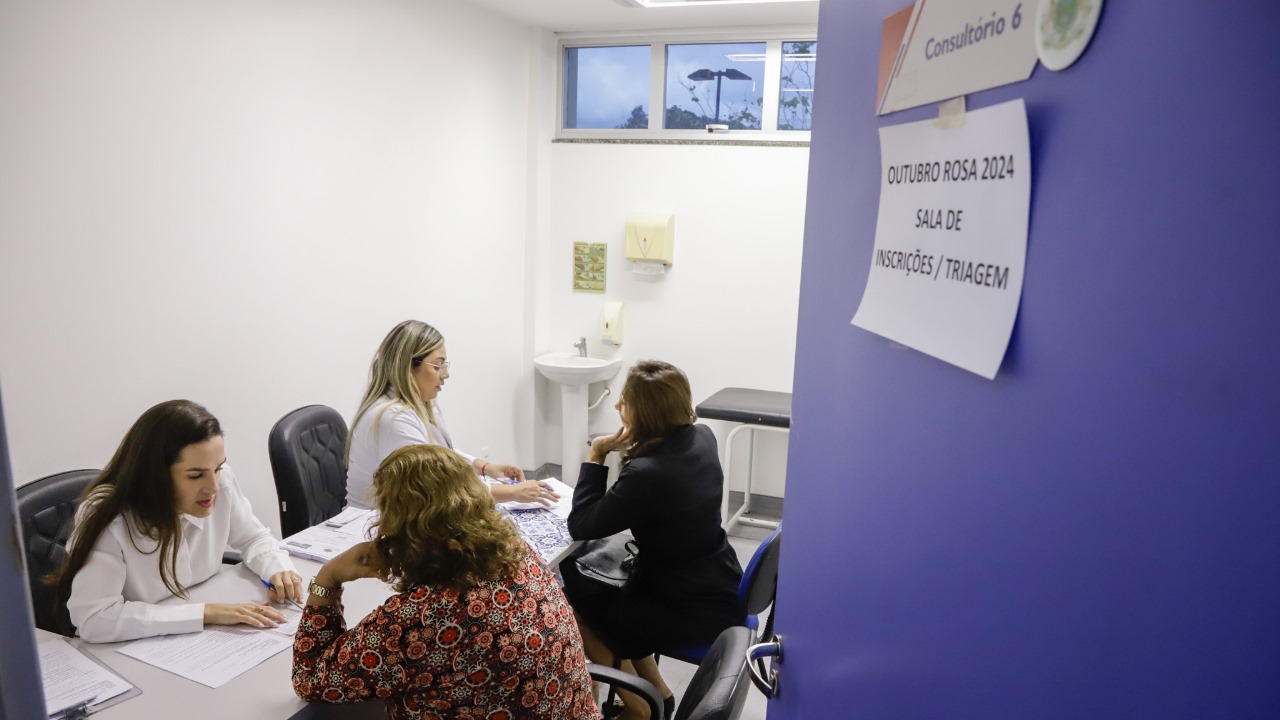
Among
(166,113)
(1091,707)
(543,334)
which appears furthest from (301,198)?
(1091,707)

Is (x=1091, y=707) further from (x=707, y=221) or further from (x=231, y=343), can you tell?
(x=707, y=221)

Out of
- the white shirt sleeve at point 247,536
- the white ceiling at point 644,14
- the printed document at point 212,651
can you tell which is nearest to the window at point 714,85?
the white ceiling at point 644,14

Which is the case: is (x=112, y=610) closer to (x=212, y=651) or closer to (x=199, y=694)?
(x=212, y=651)

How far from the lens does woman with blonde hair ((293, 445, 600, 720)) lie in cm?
138

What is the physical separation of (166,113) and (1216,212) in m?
2.90

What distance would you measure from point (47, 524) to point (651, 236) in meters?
3.32

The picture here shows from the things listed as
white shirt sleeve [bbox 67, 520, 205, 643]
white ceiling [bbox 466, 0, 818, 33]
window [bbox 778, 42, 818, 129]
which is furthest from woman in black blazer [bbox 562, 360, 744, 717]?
window [bbox 778, 42, 818, 129]

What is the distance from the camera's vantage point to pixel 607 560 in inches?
97.7

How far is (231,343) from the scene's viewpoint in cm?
284

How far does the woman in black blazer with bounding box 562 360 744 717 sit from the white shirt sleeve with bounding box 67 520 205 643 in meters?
1.01

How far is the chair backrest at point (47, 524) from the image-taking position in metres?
1.81

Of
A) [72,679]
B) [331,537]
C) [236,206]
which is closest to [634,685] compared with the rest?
[331,537]

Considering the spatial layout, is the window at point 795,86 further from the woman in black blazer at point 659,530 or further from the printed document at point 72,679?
the printed document at point 72,679

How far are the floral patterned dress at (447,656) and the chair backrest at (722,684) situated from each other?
0.26 meters
